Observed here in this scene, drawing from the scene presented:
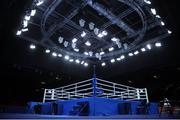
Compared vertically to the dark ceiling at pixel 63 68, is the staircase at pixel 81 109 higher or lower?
lower

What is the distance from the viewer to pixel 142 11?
898 cm

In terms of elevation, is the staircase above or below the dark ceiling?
below

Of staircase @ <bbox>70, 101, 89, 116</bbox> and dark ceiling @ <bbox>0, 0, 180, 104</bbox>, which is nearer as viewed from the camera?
staircase @ <bbox>70, 101, 89, 116</bbox>

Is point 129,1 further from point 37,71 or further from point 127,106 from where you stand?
point 37,71

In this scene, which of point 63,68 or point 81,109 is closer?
point 81,109

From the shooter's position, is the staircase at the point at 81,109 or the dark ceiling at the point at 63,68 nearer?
the staircase at the point at 81,109

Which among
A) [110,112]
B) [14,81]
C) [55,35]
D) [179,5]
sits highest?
[55,35]

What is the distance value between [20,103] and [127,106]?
12.0 m

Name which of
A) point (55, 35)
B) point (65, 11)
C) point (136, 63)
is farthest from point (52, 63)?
point (136, 63)

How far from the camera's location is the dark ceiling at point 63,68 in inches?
321

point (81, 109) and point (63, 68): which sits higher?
point (63, 68)

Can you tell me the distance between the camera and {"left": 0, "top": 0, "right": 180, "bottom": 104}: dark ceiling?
814cm

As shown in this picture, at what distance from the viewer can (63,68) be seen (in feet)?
42.9

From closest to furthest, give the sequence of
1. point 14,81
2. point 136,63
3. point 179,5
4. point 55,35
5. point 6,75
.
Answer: point 179,5, point 55,35, point 136,63, point 6,75, point 14,81
